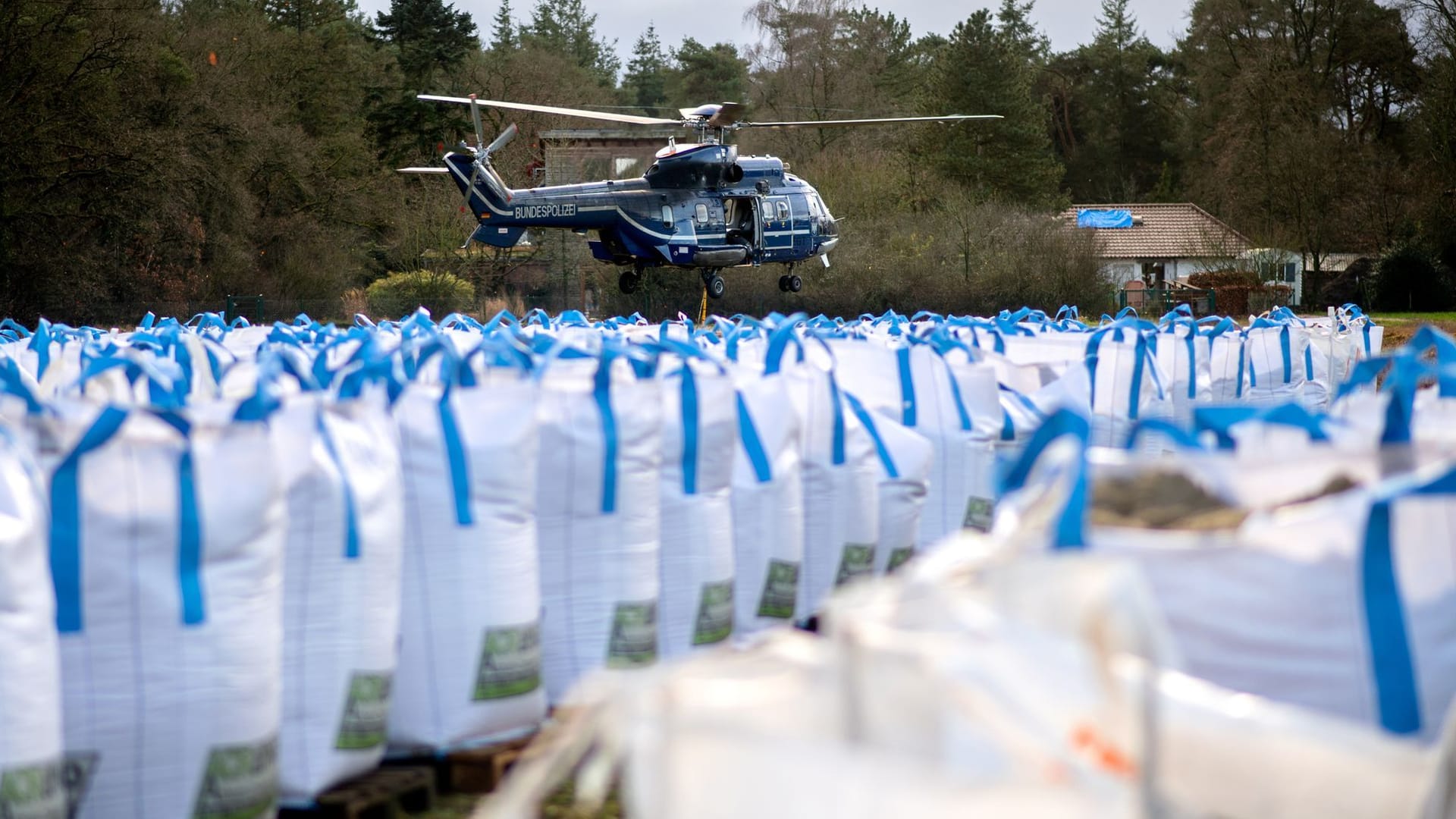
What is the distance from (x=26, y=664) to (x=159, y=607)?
275mm

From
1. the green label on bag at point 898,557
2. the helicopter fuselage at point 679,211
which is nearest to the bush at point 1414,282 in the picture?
the helicopter fuselage at point 679,211

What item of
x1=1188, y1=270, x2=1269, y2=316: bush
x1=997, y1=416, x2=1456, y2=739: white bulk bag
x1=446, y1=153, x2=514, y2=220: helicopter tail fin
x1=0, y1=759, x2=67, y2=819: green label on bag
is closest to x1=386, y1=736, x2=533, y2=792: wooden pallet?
x1=0, y1=759, x2=67, y2=819: green label on bag

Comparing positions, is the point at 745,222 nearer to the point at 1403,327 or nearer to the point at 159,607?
the point at 1403,327

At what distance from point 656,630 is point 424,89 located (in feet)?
157

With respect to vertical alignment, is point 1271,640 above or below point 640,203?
below

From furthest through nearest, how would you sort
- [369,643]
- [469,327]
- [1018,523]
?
1. [469,327]
2. [369,643]
3. [1018,523]

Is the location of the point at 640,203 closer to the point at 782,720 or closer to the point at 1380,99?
the point at 782,720

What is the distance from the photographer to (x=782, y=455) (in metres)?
4.14

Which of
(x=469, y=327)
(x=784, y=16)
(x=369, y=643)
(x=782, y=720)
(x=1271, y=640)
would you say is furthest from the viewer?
(x=784, y=16)

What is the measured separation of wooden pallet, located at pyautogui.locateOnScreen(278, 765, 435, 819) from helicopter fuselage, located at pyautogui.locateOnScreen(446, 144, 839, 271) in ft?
69.9

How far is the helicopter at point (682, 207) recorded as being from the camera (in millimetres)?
24469

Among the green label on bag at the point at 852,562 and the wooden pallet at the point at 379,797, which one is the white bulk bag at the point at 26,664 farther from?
the green label on bag at the point at 852,562

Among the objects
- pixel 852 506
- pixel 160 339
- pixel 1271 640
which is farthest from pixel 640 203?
pixel 1271 640

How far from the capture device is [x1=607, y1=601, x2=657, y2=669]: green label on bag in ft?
12.0
